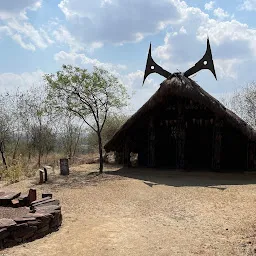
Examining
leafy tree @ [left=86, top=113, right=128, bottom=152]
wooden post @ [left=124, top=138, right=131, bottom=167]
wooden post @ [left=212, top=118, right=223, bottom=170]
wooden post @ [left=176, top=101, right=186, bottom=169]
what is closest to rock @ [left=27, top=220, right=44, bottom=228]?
wooden post @ [left=176, top=101, right=186, bottom=169]

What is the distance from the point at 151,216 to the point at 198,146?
8.28 m

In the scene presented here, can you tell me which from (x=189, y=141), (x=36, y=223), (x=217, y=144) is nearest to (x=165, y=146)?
(x=189, y=141)

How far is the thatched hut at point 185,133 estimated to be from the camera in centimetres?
1100

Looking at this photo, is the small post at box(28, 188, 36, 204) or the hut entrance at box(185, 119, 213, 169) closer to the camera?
the small post at box(28, 188, 36, 204)

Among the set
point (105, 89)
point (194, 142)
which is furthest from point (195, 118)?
point (105, 89)

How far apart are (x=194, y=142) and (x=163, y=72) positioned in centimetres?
337

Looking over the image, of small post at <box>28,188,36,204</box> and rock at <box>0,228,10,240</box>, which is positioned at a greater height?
small post at <box>28,188,36,204</box>

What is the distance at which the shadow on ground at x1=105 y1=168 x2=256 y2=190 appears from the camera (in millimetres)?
9445

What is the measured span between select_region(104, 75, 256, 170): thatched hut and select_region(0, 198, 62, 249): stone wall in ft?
21.6

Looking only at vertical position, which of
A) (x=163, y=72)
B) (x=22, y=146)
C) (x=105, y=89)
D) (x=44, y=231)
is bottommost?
(x=44, y=231)

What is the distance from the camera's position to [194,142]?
14211 mm

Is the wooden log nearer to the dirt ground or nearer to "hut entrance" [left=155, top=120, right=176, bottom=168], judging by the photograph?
"hut entrance" [left=155, top=120, right=176, bottom=168]

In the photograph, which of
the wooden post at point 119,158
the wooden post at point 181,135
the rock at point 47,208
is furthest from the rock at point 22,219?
the wooden post at point 119,158

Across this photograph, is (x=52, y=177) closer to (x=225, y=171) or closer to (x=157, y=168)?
(x=157, y=168)
